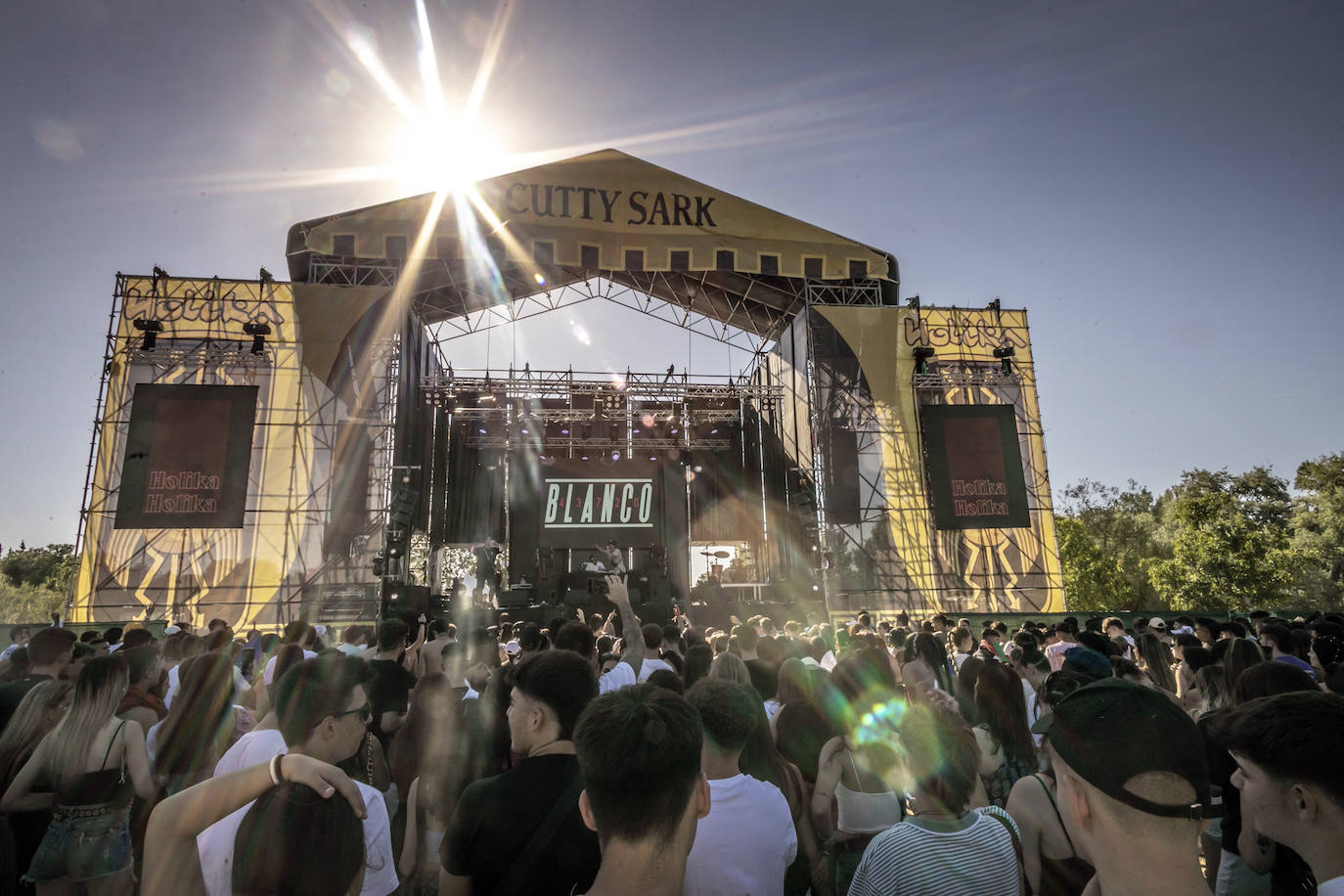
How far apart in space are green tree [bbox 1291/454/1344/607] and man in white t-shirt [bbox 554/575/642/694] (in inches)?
1108

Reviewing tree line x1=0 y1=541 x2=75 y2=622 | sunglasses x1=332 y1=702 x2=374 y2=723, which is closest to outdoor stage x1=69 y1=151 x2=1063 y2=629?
sunglasses x1=332 y1=702 x2=374 y2=723

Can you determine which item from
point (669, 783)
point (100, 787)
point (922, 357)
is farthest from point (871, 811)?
point (922, 357)

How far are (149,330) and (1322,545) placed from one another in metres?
36.6

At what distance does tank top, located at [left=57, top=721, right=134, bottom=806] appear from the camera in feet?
8.25

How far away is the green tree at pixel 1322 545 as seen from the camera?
2527cm

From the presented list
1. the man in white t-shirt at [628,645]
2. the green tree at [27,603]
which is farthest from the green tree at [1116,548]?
the green tree at [27,603]

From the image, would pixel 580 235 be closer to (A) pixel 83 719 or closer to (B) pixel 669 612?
(B) pixel 669 612

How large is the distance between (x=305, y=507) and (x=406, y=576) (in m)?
2.99

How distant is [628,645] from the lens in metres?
4.69

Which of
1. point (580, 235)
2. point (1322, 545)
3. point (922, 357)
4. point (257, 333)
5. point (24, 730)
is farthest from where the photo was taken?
point (1322, 545)

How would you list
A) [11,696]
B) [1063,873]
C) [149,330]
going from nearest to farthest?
[1063,873] → [11,696] → [149,330]

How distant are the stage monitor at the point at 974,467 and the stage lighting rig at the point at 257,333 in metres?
13.9

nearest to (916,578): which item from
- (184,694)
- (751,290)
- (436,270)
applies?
(751,290)

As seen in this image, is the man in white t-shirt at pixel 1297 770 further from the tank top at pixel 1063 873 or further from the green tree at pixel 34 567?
the green tree at pixel 34 567
